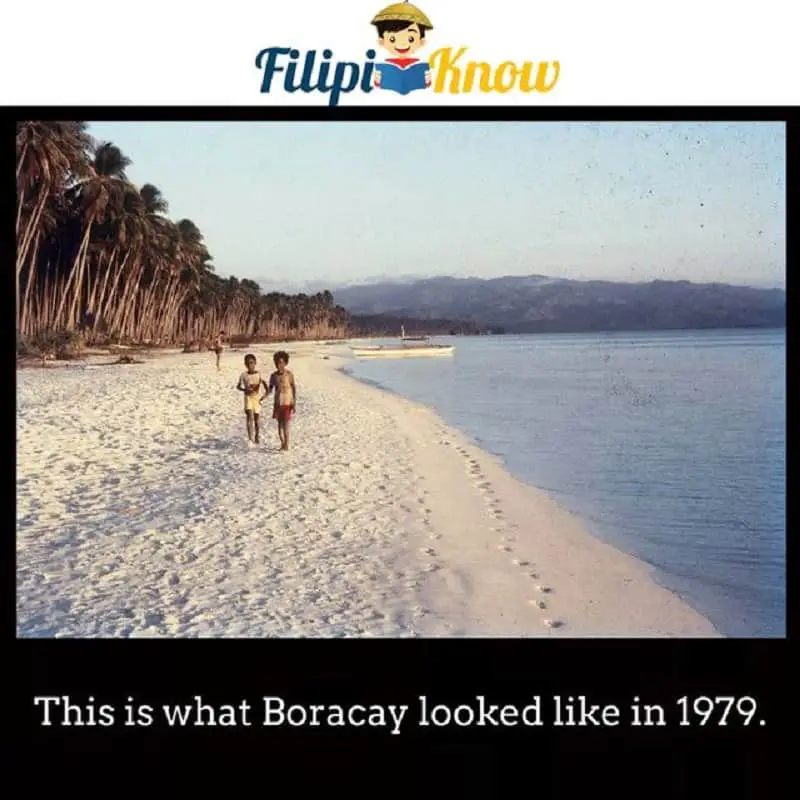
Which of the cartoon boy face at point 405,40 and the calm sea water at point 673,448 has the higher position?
the cartoon boy face at point 405,40

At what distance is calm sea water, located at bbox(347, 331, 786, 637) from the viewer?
4.54 meters

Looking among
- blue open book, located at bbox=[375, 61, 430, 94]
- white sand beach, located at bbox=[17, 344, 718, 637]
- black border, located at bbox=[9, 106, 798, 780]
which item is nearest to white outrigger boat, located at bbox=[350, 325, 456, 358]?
white sand beach, located at bbox=[17, 344, 718, 637]

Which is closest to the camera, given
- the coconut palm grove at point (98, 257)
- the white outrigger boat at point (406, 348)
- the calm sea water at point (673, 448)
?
the calm sea water at point (673, 448)

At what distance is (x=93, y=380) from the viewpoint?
8.18 m

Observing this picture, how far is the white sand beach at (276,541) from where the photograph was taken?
4059 mm

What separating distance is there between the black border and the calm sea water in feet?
1.96

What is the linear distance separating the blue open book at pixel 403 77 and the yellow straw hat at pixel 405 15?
229mm

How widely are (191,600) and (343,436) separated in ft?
12.6

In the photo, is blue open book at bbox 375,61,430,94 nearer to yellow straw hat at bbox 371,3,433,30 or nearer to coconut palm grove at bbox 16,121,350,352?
yellow straw hat at bbox 371,3,433,30

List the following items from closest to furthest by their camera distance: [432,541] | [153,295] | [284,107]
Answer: [284,107] < [432,541] < [153,295]

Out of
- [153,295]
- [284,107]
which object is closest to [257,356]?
[284,107]
